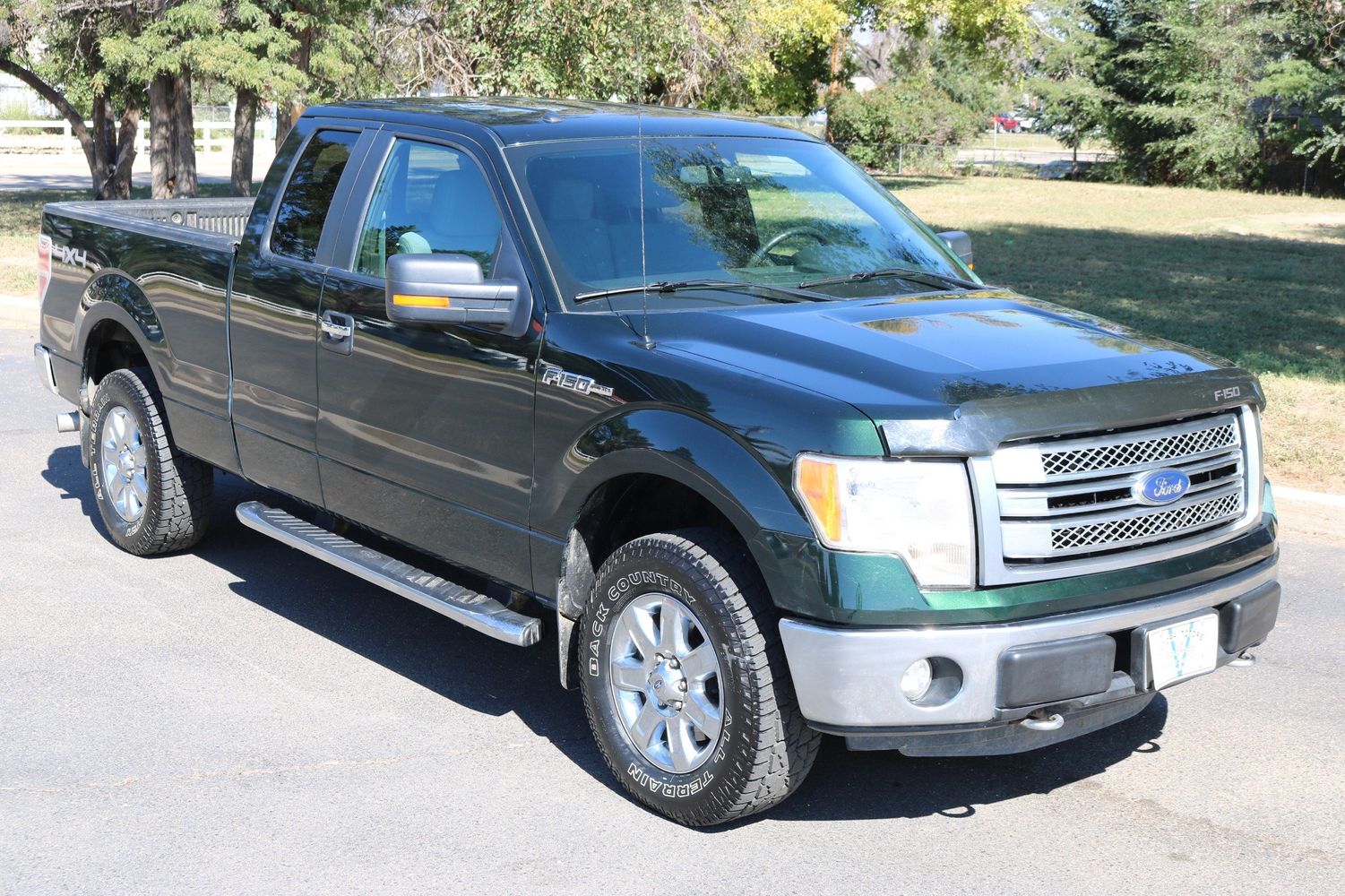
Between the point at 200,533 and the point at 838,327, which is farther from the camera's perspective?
the point at 200,533

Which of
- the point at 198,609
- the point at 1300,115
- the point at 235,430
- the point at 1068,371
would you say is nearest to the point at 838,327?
the point at 1068,371

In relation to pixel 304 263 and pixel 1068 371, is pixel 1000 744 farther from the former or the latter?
pixel 304 263

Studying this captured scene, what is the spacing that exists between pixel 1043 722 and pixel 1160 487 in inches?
27.9

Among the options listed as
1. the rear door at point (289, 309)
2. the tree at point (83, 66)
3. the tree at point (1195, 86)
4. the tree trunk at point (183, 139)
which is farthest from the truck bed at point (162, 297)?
the tree at point (1195, 86)

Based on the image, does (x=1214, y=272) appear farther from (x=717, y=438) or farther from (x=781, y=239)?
(x=717, y=438)

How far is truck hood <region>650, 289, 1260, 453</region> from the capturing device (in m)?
3.71

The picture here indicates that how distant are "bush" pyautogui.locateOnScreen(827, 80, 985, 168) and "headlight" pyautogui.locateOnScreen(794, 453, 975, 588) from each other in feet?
140

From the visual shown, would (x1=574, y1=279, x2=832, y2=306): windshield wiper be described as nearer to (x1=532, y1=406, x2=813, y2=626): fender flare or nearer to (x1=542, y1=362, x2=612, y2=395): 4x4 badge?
(x1=542, y1=362, x2=612, y2=395): 4x4 badge

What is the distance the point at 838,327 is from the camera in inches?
167

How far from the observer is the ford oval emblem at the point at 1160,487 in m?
3.91

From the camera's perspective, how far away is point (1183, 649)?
400 centimetres

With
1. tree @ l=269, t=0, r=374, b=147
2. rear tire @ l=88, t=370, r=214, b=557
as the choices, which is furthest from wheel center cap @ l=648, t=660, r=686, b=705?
tree @ l=269, t=0, r=374, b=147

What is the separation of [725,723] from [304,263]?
252 cm

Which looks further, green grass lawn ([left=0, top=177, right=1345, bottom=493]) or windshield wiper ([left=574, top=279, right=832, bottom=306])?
green grass lawn ([left=0, top=177, right=1345, bottom=493])
